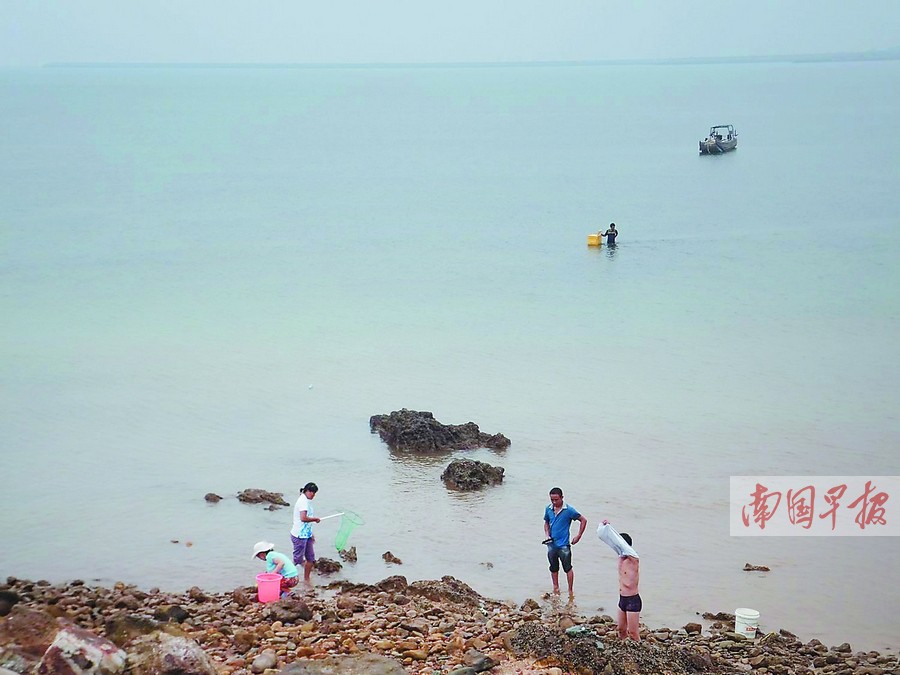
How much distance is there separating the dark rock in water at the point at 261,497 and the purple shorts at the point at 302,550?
8.89ft

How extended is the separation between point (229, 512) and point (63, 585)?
286 centimetres

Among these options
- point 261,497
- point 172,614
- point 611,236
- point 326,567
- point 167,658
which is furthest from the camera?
point 611,236

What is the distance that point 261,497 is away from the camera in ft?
50.3

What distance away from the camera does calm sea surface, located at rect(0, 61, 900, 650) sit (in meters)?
13.8

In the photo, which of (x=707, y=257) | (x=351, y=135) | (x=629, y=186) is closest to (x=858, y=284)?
(x=707, y=257)

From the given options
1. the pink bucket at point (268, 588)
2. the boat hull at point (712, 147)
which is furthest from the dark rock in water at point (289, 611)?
the boat hull at point (712, 147)

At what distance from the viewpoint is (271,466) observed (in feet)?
55.7

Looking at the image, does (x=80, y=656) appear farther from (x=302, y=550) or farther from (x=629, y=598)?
(x=629, y=598)

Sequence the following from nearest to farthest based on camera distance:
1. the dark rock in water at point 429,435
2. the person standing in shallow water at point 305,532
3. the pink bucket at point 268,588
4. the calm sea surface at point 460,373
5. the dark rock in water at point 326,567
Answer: the pink bucket at point 268,588 → the person standing in shallow water at point 305,532 → the dark rock in water at point 326,567 → the calm sea surface at point 460,373 → the dark rock in water at point 429,435

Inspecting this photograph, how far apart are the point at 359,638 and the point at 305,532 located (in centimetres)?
244

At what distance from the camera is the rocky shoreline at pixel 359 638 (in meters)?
8.67

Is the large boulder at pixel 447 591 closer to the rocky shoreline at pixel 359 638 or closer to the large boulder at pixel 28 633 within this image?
the rocky shoreline at pixel 359 638

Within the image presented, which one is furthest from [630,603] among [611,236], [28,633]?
[611,236]

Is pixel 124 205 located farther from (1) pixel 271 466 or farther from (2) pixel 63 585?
(2) pixel 63 585
